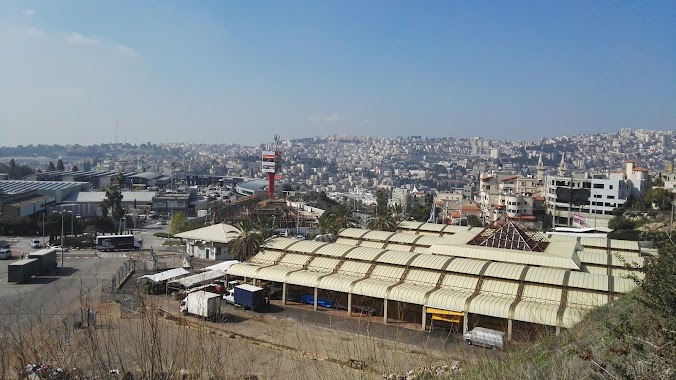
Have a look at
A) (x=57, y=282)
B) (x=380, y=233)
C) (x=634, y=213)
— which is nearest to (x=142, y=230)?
(x=57, y=282)

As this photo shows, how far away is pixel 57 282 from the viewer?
19.9 meters

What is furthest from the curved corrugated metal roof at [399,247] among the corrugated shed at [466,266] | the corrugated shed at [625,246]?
the corrugated shed at [625,246]

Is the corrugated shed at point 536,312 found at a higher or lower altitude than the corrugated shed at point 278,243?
lower

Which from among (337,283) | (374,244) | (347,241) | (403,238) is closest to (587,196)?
(403,238)

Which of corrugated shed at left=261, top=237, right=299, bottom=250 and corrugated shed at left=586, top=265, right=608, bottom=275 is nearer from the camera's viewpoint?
corrugated shed at left=586, top=265, right=608, bottom=275

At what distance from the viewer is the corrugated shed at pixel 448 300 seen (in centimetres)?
1350

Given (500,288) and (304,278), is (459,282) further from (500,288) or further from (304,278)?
(304,278)

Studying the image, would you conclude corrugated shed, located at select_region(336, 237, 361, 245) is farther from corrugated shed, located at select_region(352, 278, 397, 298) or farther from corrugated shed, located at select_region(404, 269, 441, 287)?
corrugated shed, located at select_region(352, 278, 397, 298)

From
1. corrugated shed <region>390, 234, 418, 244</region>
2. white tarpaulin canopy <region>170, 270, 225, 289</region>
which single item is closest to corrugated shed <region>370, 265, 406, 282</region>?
corrugated shed <region>390, 234, 418, 244</region>

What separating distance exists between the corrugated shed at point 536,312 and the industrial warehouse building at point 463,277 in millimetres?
22

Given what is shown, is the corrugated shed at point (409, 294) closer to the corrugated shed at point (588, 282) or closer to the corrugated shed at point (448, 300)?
the corrugated shed at point (448, 300)

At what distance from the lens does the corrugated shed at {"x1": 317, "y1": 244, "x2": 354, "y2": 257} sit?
18017mm

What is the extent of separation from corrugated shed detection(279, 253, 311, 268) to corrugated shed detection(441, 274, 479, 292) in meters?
5.11

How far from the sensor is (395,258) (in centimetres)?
1683
